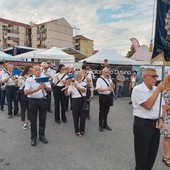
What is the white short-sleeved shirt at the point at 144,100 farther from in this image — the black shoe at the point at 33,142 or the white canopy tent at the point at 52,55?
the white canopy tent at the point at 52,55

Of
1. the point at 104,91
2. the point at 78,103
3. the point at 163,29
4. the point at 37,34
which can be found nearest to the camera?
the point at 163,29

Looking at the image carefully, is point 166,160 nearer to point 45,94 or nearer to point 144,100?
point 144,100

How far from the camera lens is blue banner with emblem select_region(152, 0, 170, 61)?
354cm

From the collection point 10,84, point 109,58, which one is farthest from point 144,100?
point 109,58

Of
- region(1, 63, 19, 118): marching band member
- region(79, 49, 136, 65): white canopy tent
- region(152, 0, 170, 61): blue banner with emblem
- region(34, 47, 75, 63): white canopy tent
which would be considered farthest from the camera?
region(34, 47, 75, 63): white canopy tent

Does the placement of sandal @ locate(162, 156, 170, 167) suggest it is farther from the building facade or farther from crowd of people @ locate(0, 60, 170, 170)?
the building facade

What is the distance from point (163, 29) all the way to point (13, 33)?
75434 millimetres

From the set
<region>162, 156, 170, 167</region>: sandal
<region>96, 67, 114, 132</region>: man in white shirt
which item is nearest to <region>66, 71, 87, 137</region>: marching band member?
<region>96, 67, 114, 132</region>: man in white shirt

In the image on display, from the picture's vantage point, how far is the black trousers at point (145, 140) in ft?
8.92

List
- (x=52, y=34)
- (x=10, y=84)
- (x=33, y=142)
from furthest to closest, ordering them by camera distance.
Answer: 1. (x=52, y=34)
2. (x=10, y=84)
3. (x=33, y=142)

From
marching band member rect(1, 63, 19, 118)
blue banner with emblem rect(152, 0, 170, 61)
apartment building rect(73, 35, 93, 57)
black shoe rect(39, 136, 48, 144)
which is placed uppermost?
apartment building rect(73, 35, 93, 57)

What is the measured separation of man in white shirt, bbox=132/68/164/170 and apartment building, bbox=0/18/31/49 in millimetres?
69313

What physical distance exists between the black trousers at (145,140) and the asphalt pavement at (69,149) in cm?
66

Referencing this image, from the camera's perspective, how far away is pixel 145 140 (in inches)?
109
